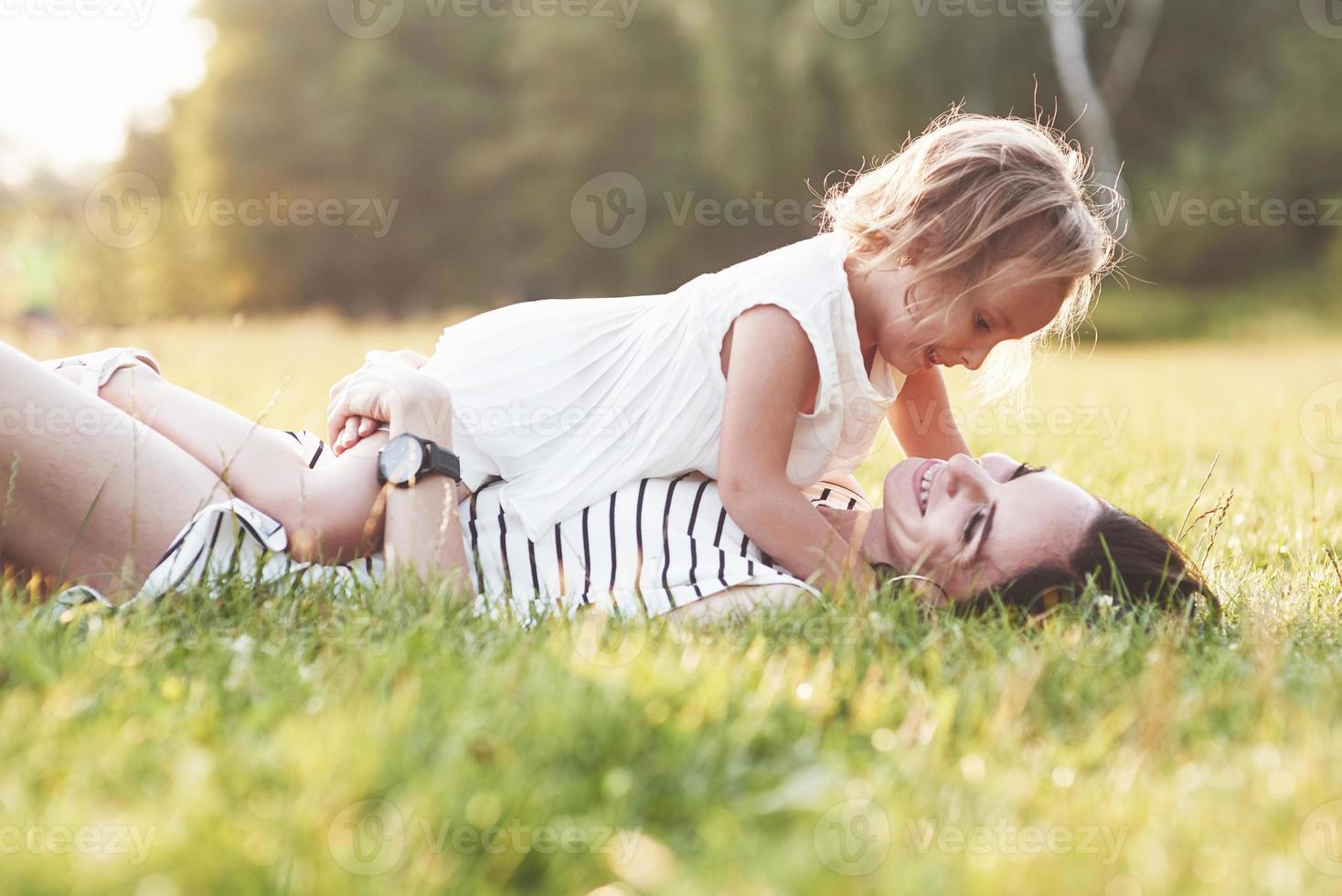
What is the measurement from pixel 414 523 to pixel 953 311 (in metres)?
1.42

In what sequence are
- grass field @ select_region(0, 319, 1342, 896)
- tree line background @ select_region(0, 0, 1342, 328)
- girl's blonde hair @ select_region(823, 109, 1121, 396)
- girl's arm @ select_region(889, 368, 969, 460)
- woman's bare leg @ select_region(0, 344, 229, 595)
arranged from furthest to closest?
tree line background @ select_region(0, 0, 1342, 328), girl's arm @ select_region(889, 368, 969, 460), girl's blonde hair @ select_region(823, 109, 1121, 396), woman's bare leg @ select_region(0, 344, 229, 595), grass field @ select_region(0, 319, 1342, 896)

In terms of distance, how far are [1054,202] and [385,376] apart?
5.76 ft

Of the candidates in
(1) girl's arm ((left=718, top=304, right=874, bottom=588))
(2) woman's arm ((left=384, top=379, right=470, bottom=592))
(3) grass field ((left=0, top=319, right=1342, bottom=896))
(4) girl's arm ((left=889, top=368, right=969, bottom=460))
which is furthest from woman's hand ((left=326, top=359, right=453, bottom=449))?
(4) girl's arm ((left=889, top=368, right=969, bottom=460))

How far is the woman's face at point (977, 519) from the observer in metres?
2.55

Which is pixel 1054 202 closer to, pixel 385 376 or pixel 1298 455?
pixel 385 376

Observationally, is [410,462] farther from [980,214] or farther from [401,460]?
[980,214]

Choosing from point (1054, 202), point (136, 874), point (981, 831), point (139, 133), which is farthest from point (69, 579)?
point (139, 133)

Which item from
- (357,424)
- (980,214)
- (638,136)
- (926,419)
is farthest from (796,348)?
(638,136)

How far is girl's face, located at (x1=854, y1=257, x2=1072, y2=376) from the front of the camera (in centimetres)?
275

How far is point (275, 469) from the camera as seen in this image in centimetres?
262

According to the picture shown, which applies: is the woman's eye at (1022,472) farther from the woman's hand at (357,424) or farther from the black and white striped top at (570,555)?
the woman's hand at (357,424)

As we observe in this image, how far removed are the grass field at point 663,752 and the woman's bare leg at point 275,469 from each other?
0.31 metres

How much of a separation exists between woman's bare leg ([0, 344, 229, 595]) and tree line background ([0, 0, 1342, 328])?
51.1 ft

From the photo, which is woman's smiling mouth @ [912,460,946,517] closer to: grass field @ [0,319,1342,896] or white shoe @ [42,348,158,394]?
grass field @ [0,319,1342,896]
